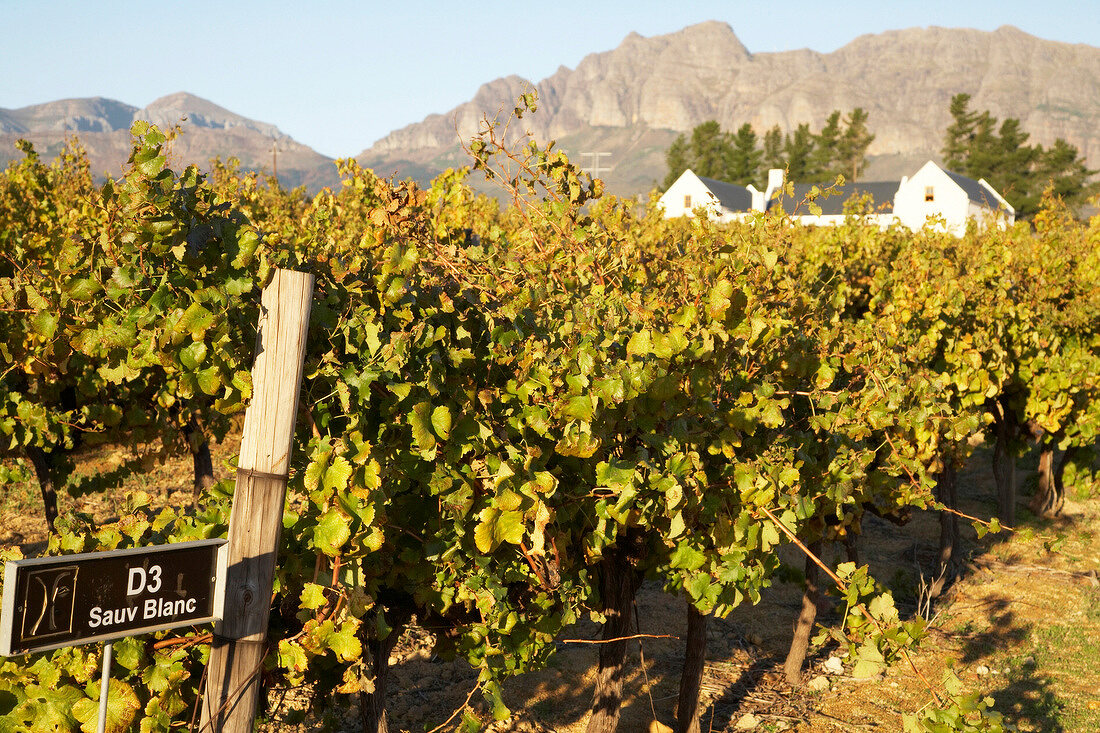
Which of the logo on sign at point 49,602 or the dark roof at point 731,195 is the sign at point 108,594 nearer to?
the logo on sign at point 49,602

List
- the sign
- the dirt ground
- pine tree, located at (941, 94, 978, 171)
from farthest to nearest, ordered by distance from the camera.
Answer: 1. pine tree, located at (941, 94, 978, 171)
2. the dirt ground
3. the sign

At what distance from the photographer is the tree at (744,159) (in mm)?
67000

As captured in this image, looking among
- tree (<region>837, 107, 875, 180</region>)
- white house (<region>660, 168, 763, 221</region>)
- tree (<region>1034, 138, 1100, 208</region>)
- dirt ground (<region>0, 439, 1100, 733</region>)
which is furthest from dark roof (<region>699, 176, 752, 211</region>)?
dirt ground (<region>0, 439, 1100, 733</region>)

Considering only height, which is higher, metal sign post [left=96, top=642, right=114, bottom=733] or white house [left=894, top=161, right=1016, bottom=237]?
white house [left=894, top=161, right=1016, bottom=237]

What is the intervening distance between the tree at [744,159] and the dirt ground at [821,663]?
60.1 metres

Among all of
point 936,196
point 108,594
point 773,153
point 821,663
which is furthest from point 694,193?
point 108,594

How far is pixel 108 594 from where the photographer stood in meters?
2.17

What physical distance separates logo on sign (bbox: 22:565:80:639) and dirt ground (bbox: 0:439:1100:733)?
90.4 inches

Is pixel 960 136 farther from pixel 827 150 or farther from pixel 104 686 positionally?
pixel 104 686

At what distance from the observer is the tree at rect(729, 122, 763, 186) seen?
2638 inches

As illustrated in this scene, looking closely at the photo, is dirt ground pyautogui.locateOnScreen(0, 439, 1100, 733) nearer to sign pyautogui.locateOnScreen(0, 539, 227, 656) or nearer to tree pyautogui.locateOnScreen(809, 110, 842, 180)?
sign pyautogui.locateOnScreen(0, 539, 227, 656)

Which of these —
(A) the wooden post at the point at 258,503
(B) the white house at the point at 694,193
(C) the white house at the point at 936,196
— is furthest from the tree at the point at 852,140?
(A) the wooden post at the point at 258,503

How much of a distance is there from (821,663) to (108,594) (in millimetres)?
6594

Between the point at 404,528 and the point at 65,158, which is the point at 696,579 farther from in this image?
the point at 65,158
